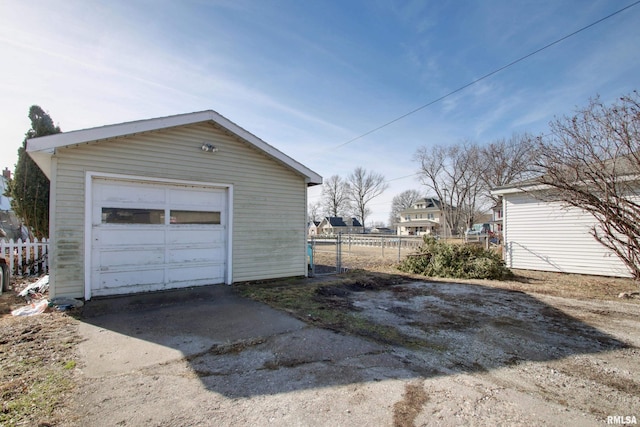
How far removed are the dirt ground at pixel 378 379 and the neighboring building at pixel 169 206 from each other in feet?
4.67

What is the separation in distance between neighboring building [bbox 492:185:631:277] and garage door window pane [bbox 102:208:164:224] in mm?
10663

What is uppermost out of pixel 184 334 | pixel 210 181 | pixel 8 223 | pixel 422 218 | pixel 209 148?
pixel 209 148

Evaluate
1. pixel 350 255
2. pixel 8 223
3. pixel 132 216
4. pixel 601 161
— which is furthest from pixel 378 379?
pixel 8 223

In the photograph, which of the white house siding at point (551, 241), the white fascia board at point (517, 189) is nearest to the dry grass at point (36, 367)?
the white fascia board at point (517, 189)

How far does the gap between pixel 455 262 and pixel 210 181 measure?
8.06 m

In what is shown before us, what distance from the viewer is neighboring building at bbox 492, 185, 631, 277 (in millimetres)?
9352

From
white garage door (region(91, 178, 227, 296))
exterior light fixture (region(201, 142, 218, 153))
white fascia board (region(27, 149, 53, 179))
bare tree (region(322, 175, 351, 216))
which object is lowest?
white garage door (region(91, 178, 227, 296))

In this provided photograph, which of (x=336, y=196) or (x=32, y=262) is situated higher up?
(x=336, y=196)

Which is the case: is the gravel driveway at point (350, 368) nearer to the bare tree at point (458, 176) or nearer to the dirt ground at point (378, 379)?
the dirt ground at point (378, 379)

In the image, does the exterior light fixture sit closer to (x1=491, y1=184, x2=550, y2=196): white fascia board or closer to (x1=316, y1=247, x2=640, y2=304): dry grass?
(x1=316, y1=247, x2=640, y2=304): dry grass

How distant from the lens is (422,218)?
64125mm

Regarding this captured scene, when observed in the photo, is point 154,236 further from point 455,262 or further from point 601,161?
point 601,161

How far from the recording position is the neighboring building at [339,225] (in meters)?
63.1

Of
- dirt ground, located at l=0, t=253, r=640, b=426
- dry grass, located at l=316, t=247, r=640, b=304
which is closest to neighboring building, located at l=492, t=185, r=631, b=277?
dry grass, located at l=316, t=247, r=640, b=304
